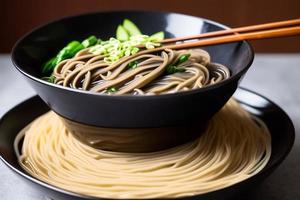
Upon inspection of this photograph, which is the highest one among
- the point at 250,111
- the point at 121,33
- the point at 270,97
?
the point at 121,33

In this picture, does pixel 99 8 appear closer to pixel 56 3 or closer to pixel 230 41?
pixel 56 3

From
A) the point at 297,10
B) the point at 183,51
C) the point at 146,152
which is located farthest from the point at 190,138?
the point at 297,10

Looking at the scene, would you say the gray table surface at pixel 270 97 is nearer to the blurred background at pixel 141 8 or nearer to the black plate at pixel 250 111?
the black plate at pixel 250 111

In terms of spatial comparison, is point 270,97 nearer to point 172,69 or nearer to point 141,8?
point 172,69

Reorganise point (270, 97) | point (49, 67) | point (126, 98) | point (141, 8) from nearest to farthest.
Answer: point (126, 98) < point (49, 67) < point (270, 97) < point (141, 8)

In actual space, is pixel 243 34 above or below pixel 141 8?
above

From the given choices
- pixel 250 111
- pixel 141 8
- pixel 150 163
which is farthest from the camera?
pixel 141 8

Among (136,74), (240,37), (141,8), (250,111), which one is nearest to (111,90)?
(136,74)

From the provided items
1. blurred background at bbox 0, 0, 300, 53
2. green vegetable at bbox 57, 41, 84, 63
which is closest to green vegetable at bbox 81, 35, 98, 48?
green vegetable at bbox 57, 41, 84, 63
